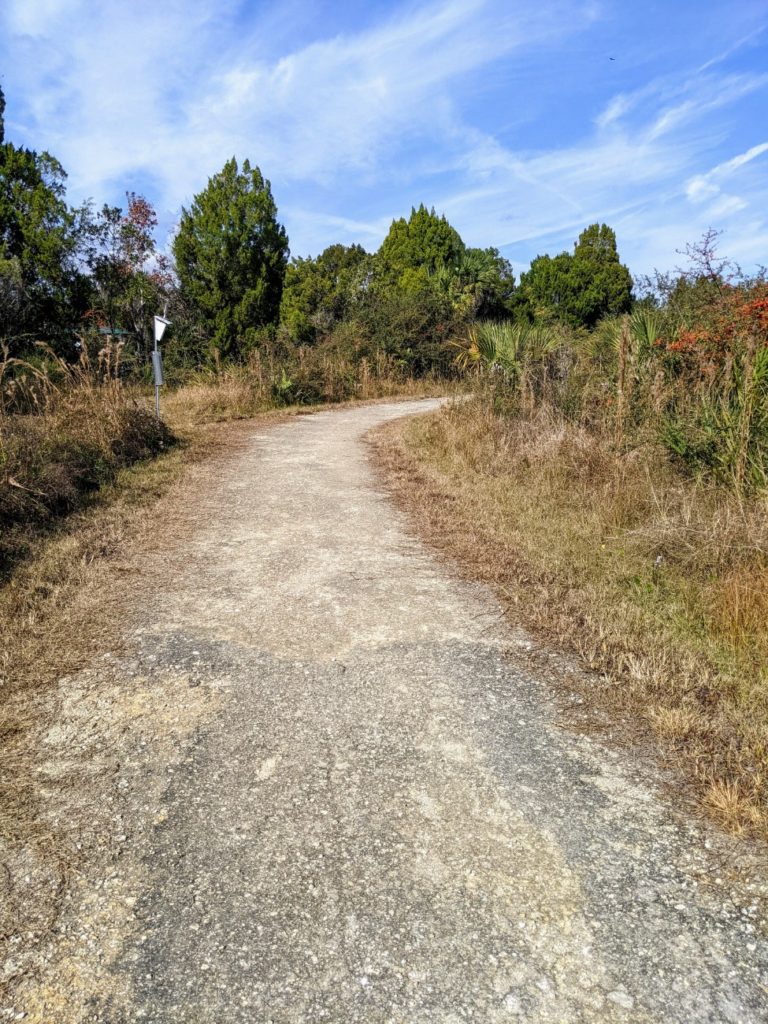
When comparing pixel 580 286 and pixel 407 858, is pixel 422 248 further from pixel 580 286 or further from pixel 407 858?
pixel 407 858

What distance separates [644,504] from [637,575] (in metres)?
1.63

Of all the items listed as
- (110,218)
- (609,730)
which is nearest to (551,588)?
(609,730)

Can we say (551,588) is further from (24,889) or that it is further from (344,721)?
(24,889)

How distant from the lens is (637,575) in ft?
16.5

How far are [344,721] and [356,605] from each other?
1.43 m

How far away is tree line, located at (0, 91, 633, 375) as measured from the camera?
1861 centimetres

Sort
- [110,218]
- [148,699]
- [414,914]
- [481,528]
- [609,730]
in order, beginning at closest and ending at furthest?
[414,914] < [609,730] < [148,699] < [481,528] < [110,218]

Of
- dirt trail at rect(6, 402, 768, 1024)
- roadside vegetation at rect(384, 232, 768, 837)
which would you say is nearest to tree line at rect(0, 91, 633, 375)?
roadside vegetation at rect(384, 232, 768, 837)

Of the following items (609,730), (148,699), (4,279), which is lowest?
(609,730)

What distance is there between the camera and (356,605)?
15.1 ft

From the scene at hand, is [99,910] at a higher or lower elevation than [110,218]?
lower

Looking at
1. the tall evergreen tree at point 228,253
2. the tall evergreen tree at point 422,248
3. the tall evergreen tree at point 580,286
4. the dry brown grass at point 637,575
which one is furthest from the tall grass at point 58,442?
the tall evergreen tree at point 580,286

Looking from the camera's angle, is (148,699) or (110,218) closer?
(148,699)

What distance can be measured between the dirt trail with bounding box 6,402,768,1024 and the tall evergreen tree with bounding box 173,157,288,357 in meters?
19.8
